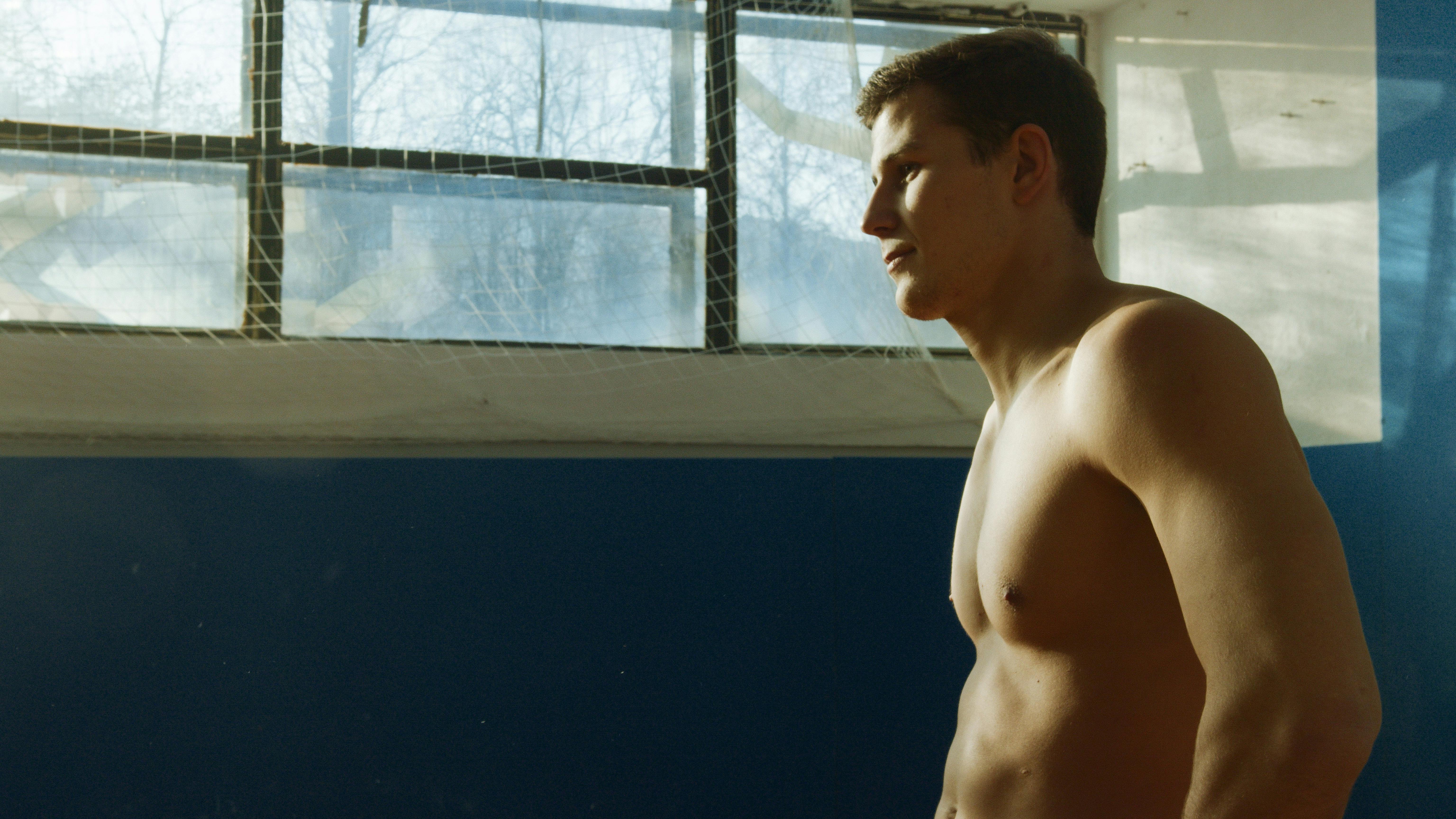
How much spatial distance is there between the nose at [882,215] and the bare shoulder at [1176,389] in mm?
252

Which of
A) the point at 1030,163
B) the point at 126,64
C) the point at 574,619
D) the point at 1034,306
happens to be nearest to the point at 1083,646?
the point at 1034,306

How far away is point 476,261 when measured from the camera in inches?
83.0

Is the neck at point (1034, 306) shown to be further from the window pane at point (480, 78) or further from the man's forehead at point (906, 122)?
the window pane at point (480, 78)

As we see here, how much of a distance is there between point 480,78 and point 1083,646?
1.79 metres

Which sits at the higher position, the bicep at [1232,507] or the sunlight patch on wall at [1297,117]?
the sunlight patch on wall at [1297,117]

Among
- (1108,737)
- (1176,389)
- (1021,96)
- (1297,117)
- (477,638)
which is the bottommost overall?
(477,638)

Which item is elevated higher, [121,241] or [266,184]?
[266,184]

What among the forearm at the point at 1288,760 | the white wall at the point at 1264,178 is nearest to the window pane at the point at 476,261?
the white wall at the point at 1264,178

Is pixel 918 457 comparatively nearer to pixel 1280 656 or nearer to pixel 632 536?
pixel 632 536

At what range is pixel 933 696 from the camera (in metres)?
2.14

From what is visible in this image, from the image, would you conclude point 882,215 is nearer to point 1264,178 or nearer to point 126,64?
point 1264,178

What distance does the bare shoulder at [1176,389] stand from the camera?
0.59 metres

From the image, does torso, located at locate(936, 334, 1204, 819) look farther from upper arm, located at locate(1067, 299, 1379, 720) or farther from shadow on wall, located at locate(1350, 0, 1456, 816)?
shadow on wall, located at locate(1350, 0, 1456, 816)

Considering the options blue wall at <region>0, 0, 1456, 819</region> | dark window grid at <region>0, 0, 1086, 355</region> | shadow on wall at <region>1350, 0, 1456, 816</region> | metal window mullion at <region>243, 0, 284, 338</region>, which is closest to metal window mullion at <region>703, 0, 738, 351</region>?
dark window grid at <region>0, 0, 1086, 355</region>
